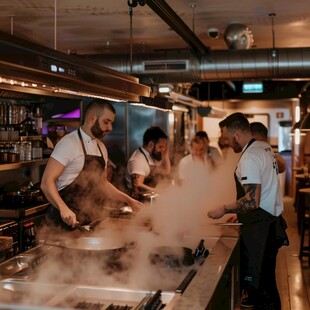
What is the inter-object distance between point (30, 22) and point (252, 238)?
358 cm

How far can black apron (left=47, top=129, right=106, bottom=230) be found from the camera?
4049mm

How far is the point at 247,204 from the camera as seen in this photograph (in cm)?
388

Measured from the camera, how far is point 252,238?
13.1 ft

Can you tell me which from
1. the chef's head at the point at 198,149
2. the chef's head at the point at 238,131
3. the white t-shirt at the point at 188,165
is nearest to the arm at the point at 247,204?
the chef's head at the point at 238,131

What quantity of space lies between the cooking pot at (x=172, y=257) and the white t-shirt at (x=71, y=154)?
1362mm

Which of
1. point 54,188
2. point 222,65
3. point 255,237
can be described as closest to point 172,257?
point 54,188

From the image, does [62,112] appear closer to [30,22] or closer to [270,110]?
[30,22]

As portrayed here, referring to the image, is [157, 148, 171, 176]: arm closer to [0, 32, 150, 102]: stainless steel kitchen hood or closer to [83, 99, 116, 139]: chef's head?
[83, 99, 116, 139]: chef's head

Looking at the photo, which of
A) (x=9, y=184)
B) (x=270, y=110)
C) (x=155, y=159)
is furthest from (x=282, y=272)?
(x=270, y=110)

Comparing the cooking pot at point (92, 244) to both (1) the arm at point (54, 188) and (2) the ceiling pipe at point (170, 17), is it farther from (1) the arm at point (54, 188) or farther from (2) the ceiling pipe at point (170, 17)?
(2) the ceiling pipe at point (170, 17)

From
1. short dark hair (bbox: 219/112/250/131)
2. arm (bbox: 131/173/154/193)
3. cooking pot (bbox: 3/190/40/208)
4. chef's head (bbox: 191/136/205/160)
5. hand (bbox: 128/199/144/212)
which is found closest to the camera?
short dark hair (bbox: 219/112/250/131)

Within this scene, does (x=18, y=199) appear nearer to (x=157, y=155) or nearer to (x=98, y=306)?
(x=157, y=155)

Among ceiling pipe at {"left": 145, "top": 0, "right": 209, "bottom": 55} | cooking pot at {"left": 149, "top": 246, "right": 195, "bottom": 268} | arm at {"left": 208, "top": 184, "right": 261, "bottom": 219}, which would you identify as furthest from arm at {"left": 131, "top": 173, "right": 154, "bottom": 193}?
cooking pot at {"left": 149, "top": 246, "right": 195, "bottom": 268}

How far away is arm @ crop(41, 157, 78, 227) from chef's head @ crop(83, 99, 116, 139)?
1.39 ft
